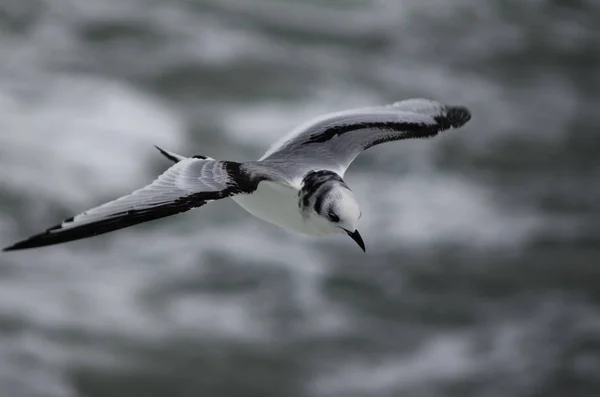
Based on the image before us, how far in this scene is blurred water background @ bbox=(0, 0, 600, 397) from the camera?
309 inches

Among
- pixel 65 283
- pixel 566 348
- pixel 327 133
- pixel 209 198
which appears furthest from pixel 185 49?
pixel 209 198

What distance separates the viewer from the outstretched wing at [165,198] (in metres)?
2.75

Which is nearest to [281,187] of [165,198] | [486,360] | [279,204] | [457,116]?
[279,204]

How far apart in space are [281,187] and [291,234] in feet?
18.9

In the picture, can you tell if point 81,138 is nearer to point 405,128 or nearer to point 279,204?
point 405,128

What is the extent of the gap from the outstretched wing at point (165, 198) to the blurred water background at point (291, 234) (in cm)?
417

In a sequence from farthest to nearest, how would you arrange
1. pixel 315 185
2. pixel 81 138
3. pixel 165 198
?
pixel 81 138, pixel 315 185, pixel 165 198

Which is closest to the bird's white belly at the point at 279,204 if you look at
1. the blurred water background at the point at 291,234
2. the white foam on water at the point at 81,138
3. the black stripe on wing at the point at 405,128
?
the black stripe on wing at the point at 405,128

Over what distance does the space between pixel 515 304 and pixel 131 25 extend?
4640 millimetres

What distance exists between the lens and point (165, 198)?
3084 millimetres

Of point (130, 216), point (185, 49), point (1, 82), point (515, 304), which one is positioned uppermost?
point (185, 49)

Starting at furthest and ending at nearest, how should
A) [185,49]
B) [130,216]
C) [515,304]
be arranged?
1. [185,49]
2. [515,304]
3. [130,216]

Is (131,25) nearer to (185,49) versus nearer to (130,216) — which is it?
(185,49)

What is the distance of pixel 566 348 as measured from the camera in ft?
26.9
